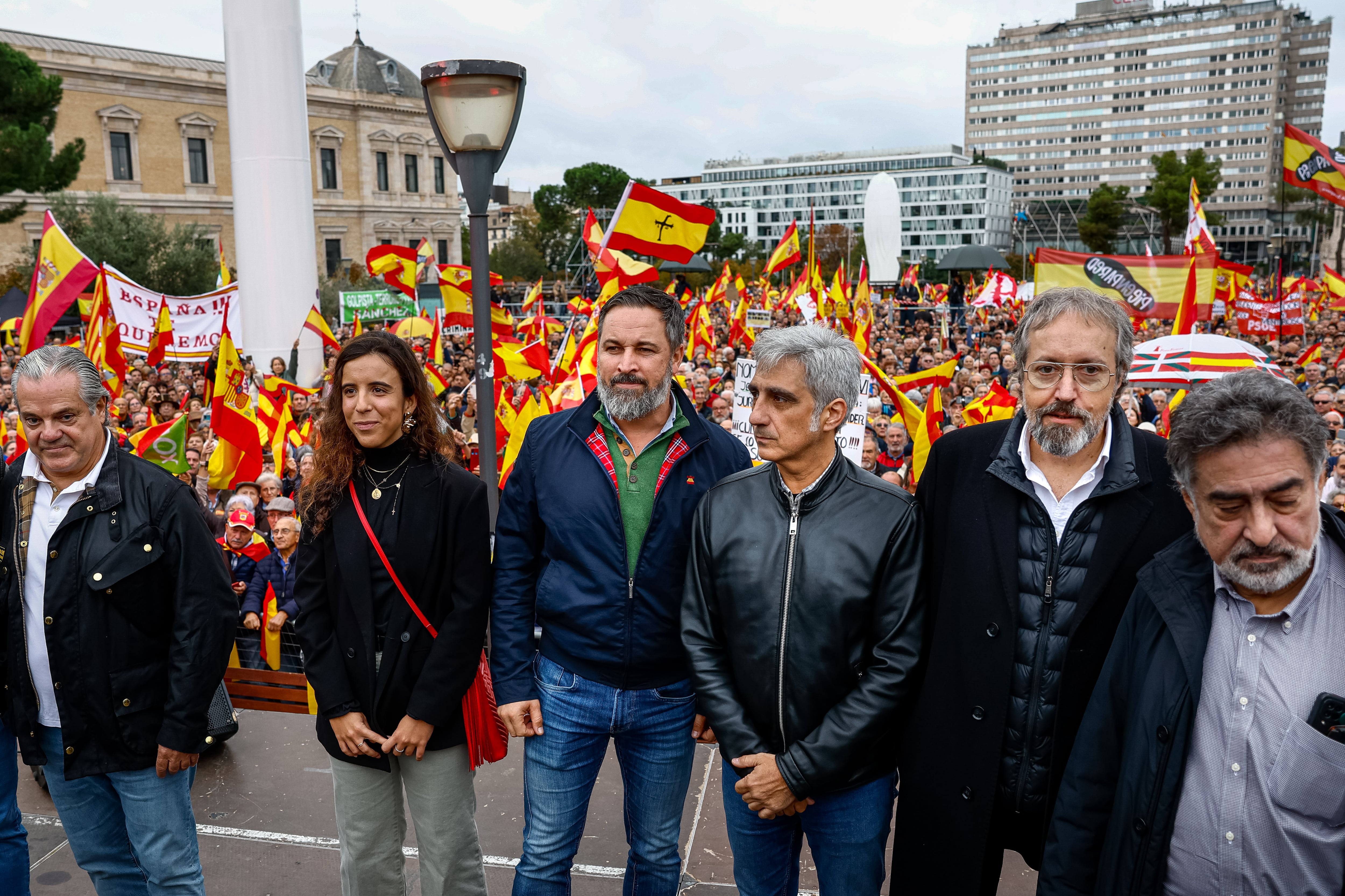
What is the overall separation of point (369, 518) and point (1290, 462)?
2259 mm

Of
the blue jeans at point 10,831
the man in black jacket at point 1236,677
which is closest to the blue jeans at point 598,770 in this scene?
the man in black jacket at point 1236,677

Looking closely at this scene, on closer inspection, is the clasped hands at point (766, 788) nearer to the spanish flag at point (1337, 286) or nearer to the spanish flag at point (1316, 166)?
the spanish flag at point (1316, 166)

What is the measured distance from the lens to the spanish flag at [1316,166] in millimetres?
12094

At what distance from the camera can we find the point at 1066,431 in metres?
2.42

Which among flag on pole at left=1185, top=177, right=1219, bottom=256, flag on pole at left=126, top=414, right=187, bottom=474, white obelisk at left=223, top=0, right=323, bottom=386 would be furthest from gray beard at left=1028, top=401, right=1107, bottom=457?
white obelisk at left=223, top=0, right=323, bottom=386

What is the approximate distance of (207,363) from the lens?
47.8 ft

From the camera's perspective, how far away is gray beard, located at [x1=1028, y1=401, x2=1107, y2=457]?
2408 mm

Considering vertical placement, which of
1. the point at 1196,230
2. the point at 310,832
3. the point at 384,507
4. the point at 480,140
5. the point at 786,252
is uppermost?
the point at 1196,230

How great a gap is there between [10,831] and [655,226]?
511cm

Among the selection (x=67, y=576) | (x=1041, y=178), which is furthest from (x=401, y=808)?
(x=1041, y=178)

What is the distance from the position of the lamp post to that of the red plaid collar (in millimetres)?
1439

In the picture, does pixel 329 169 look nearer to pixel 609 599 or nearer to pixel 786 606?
pixel 609 599

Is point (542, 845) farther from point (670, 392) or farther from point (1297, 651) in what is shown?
point (1297, 651)

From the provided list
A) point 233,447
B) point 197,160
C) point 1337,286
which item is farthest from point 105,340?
→ point 197,160
